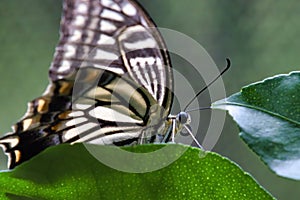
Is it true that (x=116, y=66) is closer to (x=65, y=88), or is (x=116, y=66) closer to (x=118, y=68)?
(x=118, y=68)

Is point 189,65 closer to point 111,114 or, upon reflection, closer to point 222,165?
point 111,114

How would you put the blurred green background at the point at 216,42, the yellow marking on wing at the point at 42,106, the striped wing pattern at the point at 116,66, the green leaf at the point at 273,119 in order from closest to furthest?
the green leaf at the point at 273,119, the yellow marking on wing at the point at 42,106, the striped wing pattern at the point at 116,66, the blurred green background at the point at 216,42

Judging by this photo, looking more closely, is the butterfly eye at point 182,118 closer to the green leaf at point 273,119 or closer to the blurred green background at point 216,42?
the green leaf at point 273,119

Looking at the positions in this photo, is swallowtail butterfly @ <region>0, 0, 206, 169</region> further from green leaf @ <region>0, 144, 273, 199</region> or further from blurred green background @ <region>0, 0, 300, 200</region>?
blurred green background @ <region>0, 0, 300, 200</region>

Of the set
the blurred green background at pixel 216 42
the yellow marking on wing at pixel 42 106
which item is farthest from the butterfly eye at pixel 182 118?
the blurred green background at pixel 216 42

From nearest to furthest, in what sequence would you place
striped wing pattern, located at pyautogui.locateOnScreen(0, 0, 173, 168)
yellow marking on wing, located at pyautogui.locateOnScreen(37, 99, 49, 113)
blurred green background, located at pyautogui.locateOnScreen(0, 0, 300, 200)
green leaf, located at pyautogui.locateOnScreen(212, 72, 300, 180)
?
green leaf, located at pyautogui.locateOnScreen(212, 72, 300, 180), yellow marking on wing, located at pyautogui.locateOnScreen(37, 99, 49, 113), striped wing pattern, located at pyautogui.locateOnScreen(0, 0, 173, 168), blurred green background, located at pyautogui.locateOnScreen(0, 0, 300, 200)

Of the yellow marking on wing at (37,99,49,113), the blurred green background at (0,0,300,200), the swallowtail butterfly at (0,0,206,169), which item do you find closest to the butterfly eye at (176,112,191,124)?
the swallowtail butterfly at (0,0,206,169)

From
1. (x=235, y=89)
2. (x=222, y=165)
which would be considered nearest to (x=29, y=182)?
(x=222, y=165)
